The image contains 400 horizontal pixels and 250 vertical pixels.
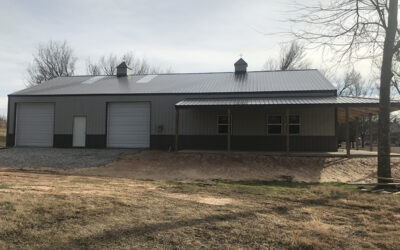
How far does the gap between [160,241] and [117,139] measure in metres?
16.5

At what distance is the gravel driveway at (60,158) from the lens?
15.0 meters

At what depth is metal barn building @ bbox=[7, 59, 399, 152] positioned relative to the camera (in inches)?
699

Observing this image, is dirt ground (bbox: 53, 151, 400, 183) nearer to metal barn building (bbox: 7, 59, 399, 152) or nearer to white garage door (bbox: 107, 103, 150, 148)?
metal barn building (bbox: 7, 59, 399, 152)

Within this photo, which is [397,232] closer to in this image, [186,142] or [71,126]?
[186,142]

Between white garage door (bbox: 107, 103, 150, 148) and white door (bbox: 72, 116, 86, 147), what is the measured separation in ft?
5.37

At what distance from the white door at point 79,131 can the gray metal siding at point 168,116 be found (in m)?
0.27

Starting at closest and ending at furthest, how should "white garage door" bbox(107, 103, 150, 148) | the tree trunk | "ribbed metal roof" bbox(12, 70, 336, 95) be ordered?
the tree trunk < "ribbed metal roof" bbox(12, 70, 336, 95) < "white garage door" bbox(107, 103, 150, 148)

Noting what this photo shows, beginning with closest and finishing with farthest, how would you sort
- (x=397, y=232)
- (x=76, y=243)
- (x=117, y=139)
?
(x=76, y=243), (x=397, y=232), (x=117, y=139)

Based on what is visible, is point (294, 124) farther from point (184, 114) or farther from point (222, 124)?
point (184, 114)

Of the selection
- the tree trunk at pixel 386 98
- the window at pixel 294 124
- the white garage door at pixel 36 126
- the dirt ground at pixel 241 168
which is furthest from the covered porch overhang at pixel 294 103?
the white garage door at pixel 36 126

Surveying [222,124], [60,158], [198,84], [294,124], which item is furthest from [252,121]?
[60,158]

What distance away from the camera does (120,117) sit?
2045cm

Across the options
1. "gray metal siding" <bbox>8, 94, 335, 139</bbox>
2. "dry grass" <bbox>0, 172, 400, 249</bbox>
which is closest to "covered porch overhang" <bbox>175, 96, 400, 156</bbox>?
"gray metal siding" <bbox>8, 94, 335, 139</bbox>

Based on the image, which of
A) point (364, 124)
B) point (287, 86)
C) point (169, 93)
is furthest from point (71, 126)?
point (364, 124)
